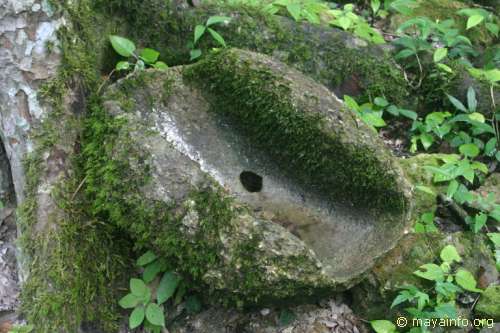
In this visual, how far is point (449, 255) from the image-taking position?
2.58m

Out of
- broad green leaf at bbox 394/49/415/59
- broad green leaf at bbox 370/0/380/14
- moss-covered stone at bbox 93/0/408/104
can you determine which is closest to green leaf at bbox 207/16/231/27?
moss-covered stone at bbox 93/0/408/104

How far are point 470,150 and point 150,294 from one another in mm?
2329

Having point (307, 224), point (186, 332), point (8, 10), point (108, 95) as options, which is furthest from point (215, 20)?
point (186, 332)

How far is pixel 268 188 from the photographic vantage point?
277 cm

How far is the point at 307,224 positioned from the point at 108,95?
126cm

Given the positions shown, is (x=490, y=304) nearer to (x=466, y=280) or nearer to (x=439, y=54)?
(x=466, y=280)

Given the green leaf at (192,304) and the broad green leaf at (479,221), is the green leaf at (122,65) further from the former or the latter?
the broad green leaf at (479,221)

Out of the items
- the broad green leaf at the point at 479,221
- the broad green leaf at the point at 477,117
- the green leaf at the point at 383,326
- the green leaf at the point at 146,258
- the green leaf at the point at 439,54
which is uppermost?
the green leaf at the point at 439,54

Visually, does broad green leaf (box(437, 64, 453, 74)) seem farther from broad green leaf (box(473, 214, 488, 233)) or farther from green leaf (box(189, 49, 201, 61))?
green leaf (box(189, 49, 201, 61))

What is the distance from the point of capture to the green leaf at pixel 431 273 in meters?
2.46

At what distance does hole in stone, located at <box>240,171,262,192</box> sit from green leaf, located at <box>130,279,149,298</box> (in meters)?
0.81

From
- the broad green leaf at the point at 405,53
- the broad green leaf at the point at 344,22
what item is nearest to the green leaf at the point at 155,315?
the broad green leaf at the point at 344,22

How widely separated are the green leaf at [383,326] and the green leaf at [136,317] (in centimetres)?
116

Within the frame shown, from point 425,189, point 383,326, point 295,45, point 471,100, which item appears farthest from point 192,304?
point 471,100
